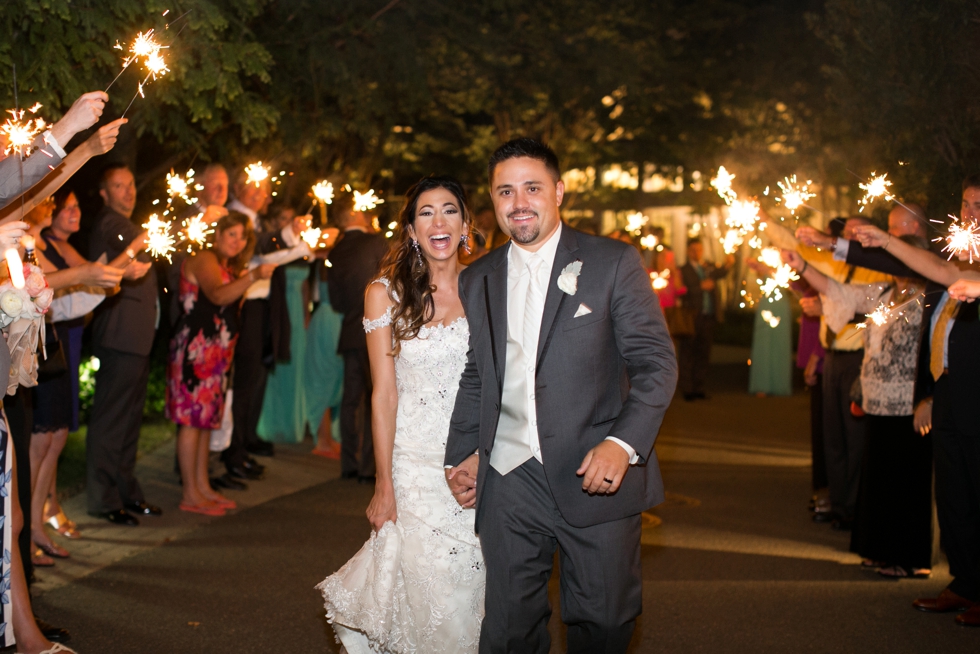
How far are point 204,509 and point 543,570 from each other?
15.9ft

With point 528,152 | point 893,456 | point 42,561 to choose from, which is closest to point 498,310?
point 528,152

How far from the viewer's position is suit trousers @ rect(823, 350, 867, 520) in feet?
26.0

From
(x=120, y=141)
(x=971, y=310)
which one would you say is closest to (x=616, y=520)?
(x=971, y=310)

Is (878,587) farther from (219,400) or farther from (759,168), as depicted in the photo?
(759,168)

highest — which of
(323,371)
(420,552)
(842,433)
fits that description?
(323,371)

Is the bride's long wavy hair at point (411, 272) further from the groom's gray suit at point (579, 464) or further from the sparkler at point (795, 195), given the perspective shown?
the sparkler at point (795, 195)

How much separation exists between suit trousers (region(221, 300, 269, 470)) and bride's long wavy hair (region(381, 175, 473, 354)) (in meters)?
4.71

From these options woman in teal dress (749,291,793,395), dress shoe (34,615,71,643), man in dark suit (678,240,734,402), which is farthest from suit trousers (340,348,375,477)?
woman in teal dress (749,291,793,395)

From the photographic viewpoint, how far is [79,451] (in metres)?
10.5

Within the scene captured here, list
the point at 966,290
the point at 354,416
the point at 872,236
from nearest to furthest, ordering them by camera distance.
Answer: the point at 966,290, the point at 872,236, the point at 354,416

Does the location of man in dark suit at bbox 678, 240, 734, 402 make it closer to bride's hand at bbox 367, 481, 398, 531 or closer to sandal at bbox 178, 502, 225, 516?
sandal at bbox 178, 502, 225, 516

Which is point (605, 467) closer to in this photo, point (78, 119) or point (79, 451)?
point (78, 119)

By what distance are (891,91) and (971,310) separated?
115 inches

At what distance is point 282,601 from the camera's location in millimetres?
5922
